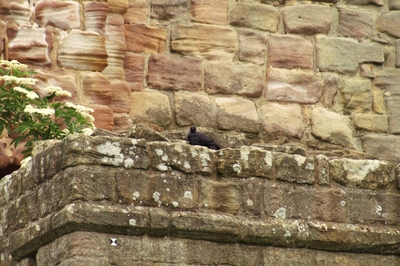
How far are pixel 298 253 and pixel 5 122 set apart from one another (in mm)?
2379

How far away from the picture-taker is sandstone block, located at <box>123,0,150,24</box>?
8539mm

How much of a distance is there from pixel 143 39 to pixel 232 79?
756 millimetres

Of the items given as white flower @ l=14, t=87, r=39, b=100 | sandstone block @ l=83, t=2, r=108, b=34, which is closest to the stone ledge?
white flower @ l=14, t=87, r=39, b=100

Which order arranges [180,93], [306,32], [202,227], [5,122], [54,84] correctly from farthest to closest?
[306,32] → [180,93] → [54,84] → [5,122] → [202,227]

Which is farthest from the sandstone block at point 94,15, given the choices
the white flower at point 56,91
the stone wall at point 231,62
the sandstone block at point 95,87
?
the white flower at point 56,91

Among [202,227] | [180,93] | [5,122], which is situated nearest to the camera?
[202,227]

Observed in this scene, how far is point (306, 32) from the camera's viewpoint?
9.02 meters

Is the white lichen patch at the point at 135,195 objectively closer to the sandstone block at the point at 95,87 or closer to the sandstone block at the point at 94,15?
the sandstone block at the point at 95,87

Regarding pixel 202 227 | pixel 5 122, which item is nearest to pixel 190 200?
pixel 202 227

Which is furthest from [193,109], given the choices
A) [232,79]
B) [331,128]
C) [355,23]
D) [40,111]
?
[40,111]

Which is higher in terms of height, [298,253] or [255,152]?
[255,152]

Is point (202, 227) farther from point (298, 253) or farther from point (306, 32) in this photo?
point (306, 32)

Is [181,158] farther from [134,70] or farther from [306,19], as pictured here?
[306,19]

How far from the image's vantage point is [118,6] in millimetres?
8336
